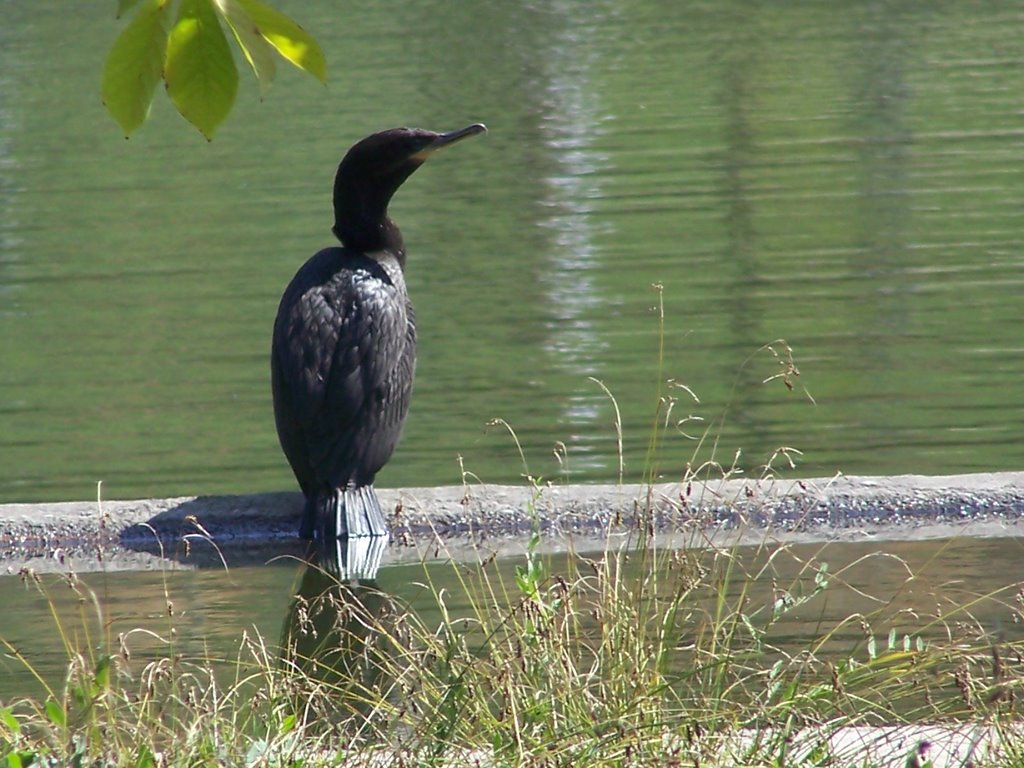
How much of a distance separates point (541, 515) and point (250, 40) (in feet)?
11.1

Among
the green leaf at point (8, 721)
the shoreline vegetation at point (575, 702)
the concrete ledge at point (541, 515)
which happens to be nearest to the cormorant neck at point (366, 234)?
the concrete ledge at point (541, 515)

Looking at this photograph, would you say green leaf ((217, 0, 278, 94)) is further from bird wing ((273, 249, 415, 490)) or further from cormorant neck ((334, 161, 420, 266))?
cormorant neck ((334, 161, 420, 266))

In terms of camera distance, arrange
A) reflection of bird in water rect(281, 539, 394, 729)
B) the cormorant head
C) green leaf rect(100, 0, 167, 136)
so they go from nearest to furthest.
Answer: green leaf rect(100, 0, 167, 136) → reflection of bird in water rect(281, 539, 394, 729) → the cormorant head

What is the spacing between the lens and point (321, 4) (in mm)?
30562

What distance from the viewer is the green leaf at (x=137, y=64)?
2.87 m

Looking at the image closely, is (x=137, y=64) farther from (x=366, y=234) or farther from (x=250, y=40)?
(x=366, y=234)

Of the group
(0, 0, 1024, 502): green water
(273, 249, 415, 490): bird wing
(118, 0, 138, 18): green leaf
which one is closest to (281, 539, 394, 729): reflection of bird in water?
(273, 249, 415, 490): bird wing

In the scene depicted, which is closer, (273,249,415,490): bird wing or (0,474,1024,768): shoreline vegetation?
(0,474,1024,768): shoreline vegetation

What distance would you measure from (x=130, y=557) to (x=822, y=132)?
39.0 feet

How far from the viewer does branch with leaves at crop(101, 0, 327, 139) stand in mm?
2881

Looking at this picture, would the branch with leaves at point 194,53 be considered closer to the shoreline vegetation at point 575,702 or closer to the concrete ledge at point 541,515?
the shoreline vegetation at point 575,702

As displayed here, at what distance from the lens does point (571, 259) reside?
12125mm

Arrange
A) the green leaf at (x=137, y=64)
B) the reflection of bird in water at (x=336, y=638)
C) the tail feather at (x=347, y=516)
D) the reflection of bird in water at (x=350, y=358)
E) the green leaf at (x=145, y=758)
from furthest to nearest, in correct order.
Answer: the reflection of bird in water at (x=350, y=358), the tail feather at (x=347, y=516), the reflection of bird in water at (x=336, y=638), the green leaf at (x=145, y=758), the green leaf at (x=137, y=64)

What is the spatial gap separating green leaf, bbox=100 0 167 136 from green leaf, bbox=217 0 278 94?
96 millimetres
